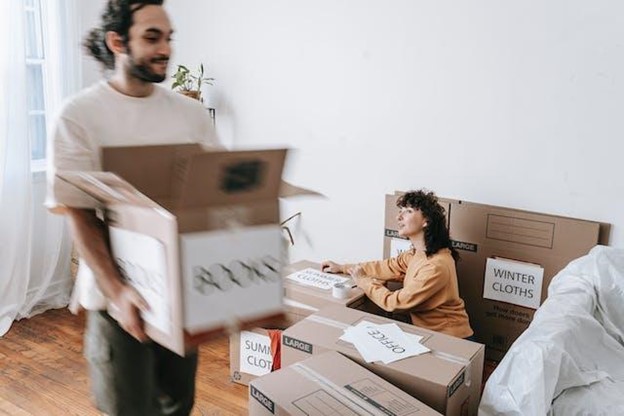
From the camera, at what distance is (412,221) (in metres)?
2.39

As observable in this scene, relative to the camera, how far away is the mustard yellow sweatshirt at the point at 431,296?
228cm

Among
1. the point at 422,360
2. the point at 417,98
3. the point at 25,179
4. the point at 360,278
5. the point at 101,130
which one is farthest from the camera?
the point at 25,179

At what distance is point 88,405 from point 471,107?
2.00 m

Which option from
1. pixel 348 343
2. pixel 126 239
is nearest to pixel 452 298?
pixel 348 343

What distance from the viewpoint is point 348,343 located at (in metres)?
1.96

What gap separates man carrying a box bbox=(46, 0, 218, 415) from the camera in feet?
3.84

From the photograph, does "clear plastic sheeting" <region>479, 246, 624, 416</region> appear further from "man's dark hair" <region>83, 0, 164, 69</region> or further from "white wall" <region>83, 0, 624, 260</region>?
"man's dark hair" <region>83, 0, 164, 69</region>

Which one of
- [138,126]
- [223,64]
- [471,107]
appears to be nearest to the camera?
[138,126]

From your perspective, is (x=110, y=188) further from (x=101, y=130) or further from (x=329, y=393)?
(x=329, y=393)

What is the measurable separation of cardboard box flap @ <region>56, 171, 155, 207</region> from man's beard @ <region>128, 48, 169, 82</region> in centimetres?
30

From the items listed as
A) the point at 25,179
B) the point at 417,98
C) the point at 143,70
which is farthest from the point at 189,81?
the point at 143,70

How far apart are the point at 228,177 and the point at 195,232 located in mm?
111

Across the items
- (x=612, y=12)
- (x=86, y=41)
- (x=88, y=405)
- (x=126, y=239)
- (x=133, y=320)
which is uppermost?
(x=612, y=12)

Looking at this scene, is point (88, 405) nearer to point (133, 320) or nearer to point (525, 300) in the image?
point (133, 320)
